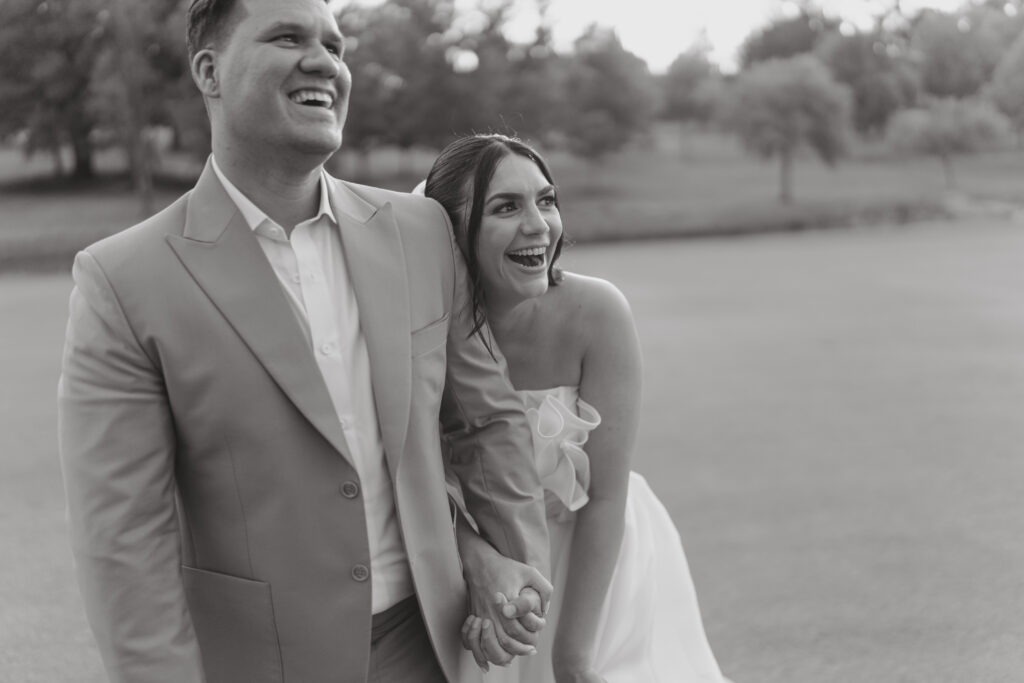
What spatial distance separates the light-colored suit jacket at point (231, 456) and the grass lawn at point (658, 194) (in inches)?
1091

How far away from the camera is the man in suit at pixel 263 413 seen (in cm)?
182

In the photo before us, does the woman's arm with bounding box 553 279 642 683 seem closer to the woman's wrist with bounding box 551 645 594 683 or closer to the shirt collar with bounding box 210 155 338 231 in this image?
the woman's wrist with bounding box 551 645 594 683

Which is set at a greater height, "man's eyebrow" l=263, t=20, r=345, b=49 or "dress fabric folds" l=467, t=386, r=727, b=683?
"man's eyebrow" l=263, t=20, r=345, b=49

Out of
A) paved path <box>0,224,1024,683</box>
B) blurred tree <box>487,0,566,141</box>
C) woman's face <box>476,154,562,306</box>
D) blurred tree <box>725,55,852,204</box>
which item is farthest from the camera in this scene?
blurred tree <box>725,55,852,204</box>

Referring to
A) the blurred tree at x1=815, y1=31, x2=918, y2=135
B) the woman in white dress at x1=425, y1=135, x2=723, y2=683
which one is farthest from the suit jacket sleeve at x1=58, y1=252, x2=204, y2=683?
the blurred tree at x1=815, y1=31, x2=918, y2=135

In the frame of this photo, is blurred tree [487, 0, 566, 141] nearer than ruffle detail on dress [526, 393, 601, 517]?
No

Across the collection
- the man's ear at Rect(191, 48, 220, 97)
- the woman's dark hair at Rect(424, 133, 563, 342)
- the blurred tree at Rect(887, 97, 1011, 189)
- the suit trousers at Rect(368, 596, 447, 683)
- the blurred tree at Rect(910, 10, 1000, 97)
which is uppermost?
the blurred tree at Rect(910, 10, 1000, 97)

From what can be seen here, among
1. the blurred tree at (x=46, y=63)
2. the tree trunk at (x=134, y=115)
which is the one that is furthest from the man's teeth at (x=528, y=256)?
the blurred tree at (x=46, y=63)

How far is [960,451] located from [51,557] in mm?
6266

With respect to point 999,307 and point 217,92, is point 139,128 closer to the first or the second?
point 999,307

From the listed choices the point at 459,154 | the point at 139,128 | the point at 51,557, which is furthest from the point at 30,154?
the point at 459,154

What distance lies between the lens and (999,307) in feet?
54.0

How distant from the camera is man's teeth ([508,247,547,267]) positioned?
2.53 meters

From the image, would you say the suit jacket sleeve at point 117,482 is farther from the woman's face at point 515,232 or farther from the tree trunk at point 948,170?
the tree trunk at point 948,170
